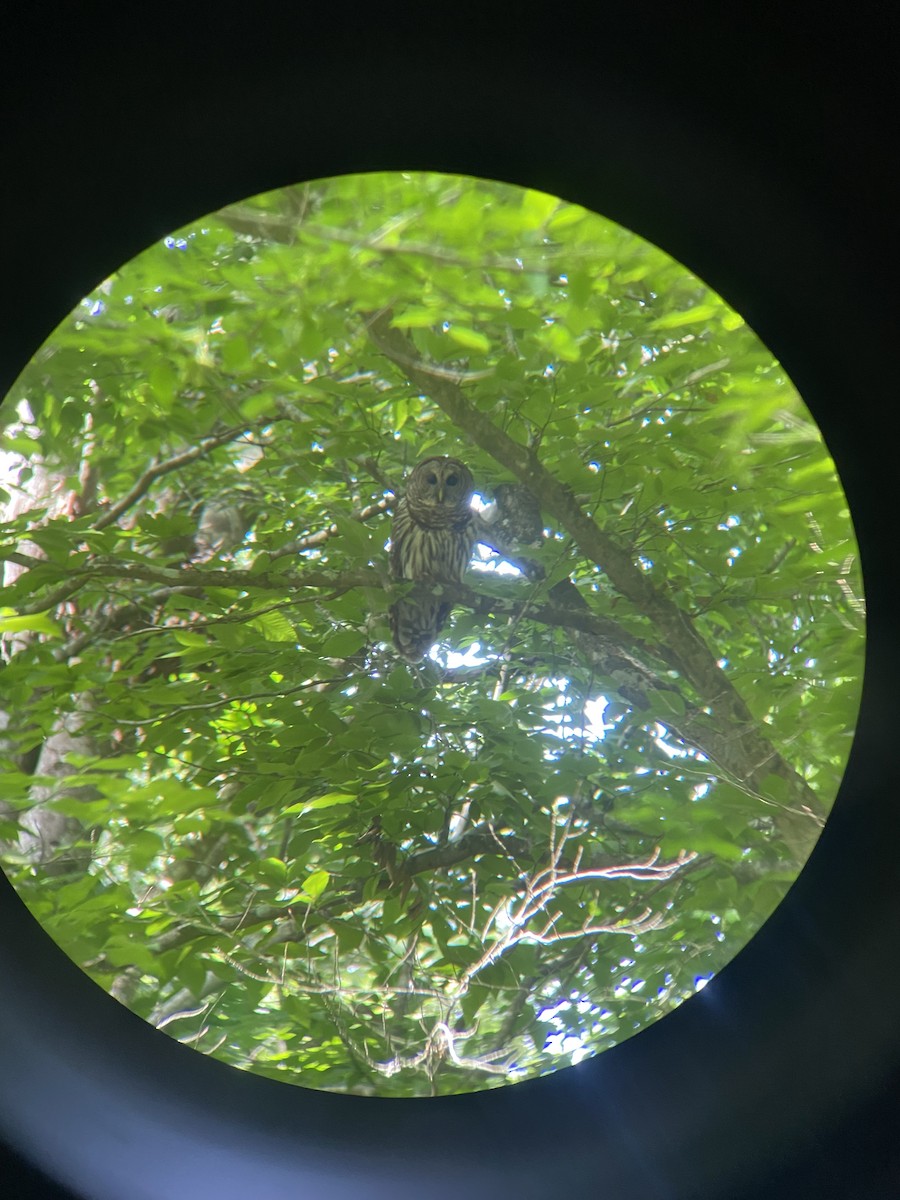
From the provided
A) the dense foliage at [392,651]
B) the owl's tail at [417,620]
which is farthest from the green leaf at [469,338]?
the owl's tail at [417,620]

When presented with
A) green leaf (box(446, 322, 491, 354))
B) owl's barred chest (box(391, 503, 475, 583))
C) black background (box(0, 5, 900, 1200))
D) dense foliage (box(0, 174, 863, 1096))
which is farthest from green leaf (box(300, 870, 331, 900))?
green leaf (box(446, 322, 491, 354))

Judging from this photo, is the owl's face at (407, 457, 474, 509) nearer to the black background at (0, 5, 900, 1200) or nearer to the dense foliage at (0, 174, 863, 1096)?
the dense foliage at (0, 174, 863, 1096)

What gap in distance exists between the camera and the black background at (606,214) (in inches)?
26.1

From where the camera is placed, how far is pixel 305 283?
2.53ft

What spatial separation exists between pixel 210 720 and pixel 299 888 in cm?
20

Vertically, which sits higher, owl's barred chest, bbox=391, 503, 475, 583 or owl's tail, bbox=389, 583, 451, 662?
owl's barred chest, bbox=391, 503, 475, 583

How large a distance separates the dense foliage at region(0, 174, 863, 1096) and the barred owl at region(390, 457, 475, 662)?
18mm

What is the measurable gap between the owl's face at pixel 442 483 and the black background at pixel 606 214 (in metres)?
0.25

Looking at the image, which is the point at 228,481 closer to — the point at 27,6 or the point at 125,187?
the point at 125,187

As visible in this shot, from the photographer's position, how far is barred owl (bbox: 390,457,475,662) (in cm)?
79

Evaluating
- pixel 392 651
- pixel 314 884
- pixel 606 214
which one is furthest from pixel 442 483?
pixel 314 884

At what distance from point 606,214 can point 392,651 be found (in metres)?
0.44

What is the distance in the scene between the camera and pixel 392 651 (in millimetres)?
840

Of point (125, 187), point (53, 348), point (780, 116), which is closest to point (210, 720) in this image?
point (53, 348)
